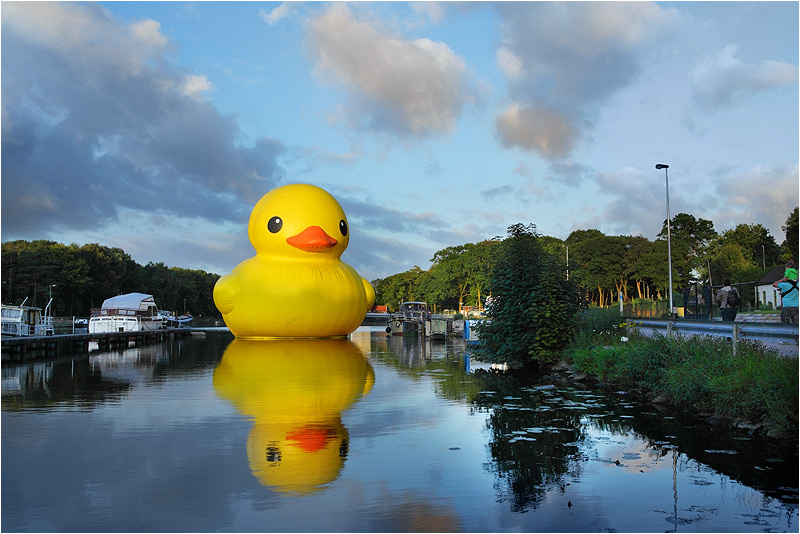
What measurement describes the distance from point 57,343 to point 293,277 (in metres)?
13.3

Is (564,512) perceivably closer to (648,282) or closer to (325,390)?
(325,390)

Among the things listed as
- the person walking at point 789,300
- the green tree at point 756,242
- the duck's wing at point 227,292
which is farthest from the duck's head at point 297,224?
the green tree at point 756,242

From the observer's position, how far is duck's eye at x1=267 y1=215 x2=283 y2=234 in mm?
27734

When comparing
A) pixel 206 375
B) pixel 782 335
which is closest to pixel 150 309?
pixel 206 375

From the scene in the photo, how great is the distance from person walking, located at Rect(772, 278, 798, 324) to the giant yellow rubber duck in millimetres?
17350

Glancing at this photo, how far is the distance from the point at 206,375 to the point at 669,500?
12997mm

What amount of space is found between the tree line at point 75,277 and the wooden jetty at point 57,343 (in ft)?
106

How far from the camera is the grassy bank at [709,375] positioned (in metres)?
8.09

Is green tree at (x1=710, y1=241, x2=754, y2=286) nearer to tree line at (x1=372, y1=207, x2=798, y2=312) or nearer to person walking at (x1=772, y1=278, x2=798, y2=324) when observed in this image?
tree line at (x1=372, y1=207, x2=798, y2=312)

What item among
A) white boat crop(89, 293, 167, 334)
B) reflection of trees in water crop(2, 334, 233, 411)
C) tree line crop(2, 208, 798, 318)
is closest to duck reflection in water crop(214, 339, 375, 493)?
reflection of trees in water crop(2, 334, 233, 411)

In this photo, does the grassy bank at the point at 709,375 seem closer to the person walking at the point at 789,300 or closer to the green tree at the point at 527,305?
the green tree at the point at 527,305

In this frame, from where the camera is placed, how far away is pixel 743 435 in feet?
27.5

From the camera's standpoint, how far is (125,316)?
42.6 meters

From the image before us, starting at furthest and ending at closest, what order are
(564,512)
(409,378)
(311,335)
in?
1. (311,335)
2. (409,378)
3. (564,512)
